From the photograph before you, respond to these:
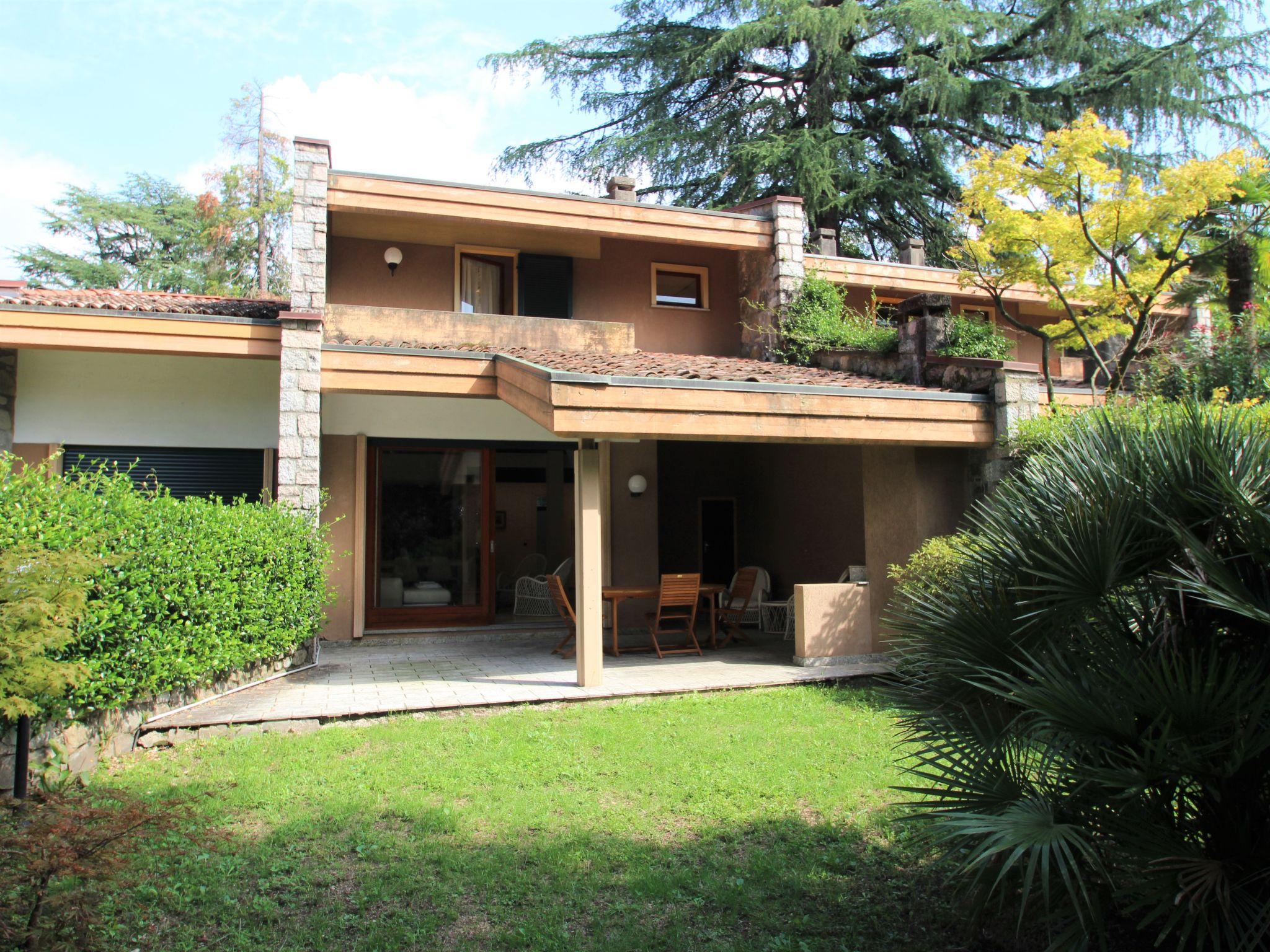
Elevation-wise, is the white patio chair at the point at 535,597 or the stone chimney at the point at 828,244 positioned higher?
the stone chimney at the point at 828,244

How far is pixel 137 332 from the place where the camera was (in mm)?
9703

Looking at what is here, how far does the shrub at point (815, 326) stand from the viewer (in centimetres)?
1212

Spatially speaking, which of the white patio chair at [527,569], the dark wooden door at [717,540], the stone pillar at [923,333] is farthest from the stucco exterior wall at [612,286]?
the white patio chair at [527,569]

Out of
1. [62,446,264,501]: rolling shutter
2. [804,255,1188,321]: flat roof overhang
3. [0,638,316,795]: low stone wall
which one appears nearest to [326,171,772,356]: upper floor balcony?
[804,255,1188,321]: flat roof overhang

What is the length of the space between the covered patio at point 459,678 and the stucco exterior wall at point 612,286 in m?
4.60

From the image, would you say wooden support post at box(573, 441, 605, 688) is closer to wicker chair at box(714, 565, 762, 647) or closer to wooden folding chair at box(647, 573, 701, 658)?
wooden folding chair at box(647, 573, 701, 658)

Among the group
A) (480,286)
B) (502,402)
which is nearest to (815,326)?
(502,402)

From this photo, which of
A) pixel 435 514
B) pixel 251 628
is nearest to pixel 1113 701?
pixel 251 628

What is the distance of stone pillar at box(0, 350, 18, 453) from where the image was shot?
10.1 metres

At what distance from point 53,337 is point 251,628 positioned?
15.2ft

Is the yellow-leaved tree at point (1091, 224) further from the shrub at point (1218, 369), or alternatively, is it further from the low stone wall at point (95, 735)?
the low stone wall at point (95, 735)

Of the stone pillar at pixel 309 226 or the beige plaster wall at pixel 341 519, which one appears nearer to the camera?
the stone pillar at pixel 309 226

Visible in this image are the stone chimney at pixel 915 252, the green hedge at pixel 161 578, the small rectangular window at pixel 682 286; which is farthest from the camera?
the stone chimney at pixel 915 252

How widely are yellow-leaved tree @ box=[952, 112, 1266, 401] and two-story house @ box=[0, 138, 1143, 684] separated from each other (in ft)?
8.49
